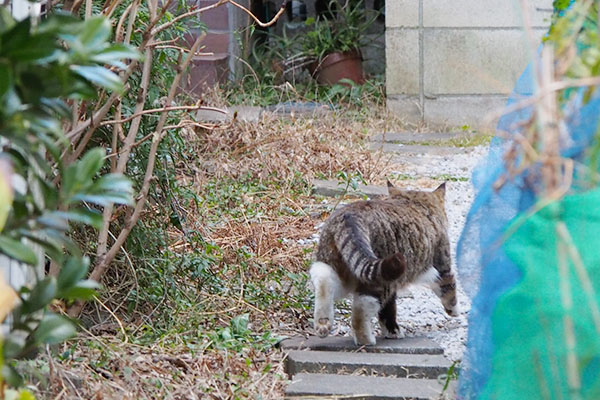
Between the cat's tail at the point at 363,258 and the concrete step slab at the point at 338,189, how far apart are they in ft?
6.68

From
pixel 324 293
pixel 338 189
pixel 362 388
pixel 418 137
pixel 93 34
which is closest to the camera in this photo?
pixel 93 34

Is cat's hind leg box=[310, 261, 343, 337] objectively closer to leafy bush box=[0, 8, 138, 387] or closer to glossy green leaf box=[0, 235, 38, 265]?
leafy bush box=[0, 8, 138, 387]

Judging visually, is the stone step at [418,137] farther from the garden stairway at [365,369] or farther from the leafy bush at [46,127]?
the leafy bush at [46,127]

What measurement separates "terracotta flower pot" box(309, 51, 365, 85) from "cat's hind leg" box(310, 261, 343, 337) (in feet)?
19.3

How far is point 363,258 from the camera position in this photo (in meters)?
3.72

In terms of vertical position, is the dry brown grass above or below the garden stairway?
above

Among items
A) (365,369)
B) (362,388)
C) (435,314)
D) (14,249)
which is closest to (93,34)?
(14,249)

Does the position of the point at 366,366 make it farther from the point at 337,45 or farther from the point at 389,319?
the point at 337,45

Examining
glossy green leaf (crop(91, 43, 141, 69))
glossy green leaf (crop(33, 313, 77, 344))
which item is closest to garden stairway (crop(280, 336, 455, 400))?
glossy green leaf (crop(33, 313, 77, 344))

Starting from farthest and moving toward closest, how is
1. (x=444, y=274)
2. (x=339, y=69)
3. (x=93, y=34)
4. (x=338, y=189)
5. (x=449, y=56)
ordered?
(x=339, y=69) → (x=449, y=56) → (x=338, y=189) → (x=444, y=274) → (x=93, y=34)

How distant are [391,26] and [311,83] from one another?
52.1 inches

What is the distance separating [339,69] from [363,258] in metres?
6.13

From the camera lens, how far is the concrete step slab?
604cm

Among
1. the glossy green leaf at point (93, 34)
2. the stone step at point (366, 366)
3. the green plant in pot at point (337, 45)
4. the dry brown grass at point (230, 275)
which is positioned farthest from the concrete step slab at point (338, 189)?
the glossy green leaf at point (93, 34)
